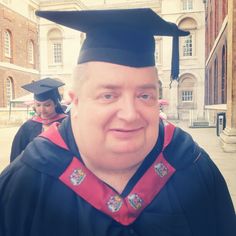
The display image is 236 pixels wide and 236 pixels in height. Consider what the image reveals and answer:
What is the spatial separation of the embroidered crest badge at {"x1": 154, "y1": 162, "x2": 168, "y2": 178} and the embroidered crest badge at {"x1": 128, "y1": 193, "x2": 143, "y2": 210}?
6.9 inches

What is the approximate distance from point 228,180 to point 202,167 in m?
4.64

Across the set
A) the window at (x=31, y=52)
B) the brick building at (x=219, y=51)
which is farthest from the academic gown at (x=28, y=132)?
the window at (x=31, y=52)

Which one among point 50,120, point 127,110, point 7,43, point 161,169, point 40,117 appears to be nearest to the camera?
point 127,110

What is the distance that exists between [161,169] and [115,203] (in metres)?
0.30

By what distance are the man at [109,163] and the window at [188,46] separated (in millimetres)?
29316

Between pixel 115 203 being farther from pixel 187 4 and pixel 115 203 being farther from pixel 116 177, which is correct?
pixel 187 4

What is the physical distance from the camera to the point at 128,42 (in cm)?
A: 154

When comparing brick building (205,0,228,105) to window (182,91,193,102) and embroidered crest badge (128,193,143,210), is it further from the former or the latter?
embroidered crest badge (128,193,143,210)

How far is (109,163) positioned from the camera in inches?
58.0

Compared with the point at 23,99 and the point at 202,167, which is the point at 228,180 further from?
the point at 23,99

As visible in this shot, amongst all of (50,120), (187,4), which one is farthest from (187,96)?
(50,120)

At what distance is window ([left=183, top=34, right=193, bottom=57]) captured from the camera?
29.5 m

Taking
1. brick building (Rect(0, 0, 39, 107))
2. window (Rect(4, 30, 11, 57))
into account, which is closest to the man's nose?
brick building (Rect(0, 0, 39, 107))

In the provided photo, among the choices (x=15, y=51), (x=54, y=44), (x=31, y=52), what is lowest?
(x=15, y=51)
